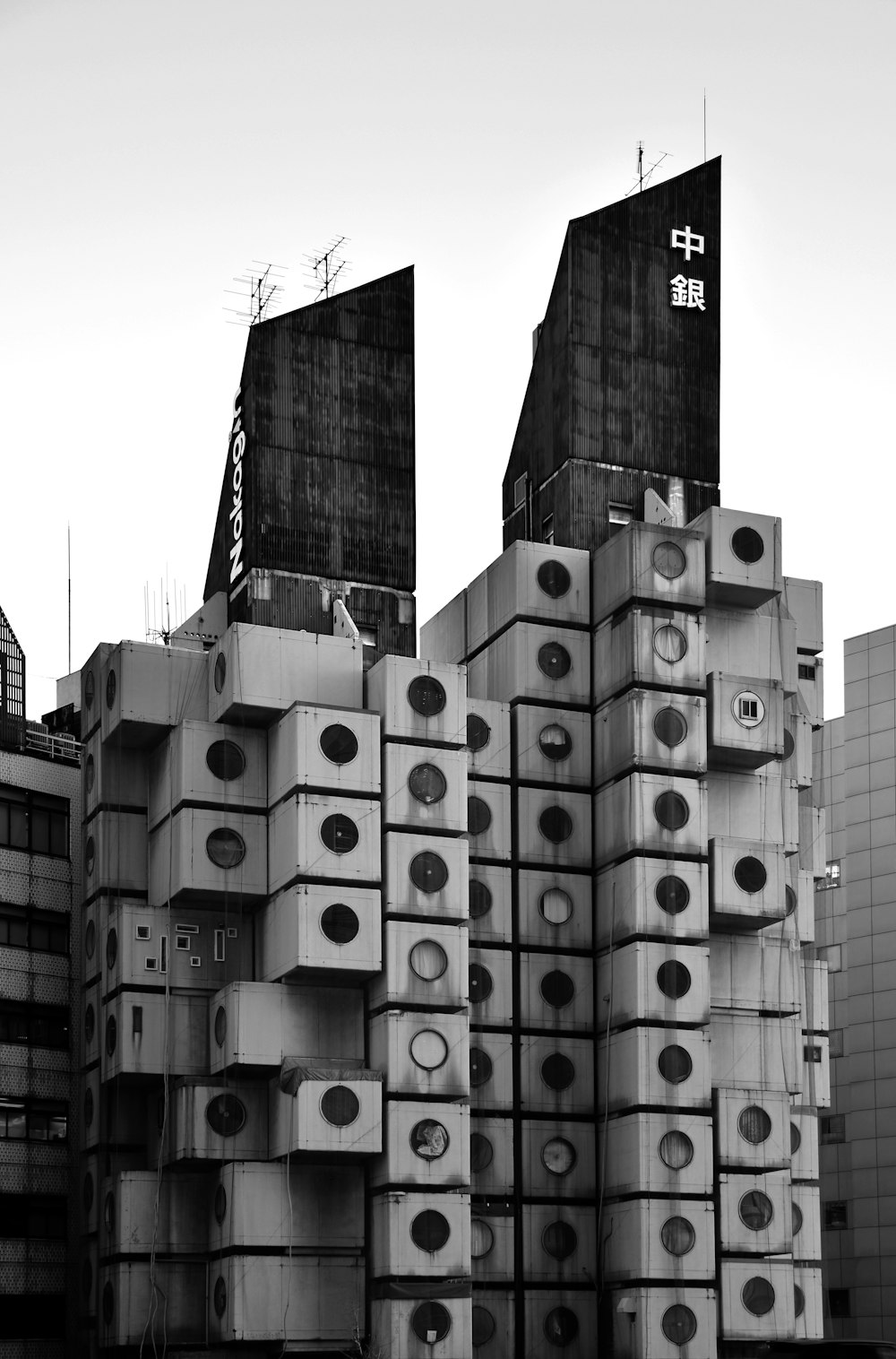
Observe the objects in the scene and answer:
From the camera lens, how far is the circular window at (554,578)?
276 feet

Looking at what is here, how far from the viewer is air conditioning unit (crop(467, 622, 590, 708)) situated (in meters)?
83.2

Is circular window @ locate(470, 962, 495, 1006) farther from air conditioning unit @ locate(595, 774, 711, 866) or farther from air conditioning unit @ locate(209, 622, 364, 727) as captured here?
air conditioning unit @ locate(209, 622, 364, 727)

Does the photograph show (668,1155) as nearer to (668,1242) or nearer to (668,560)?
(668,1242)

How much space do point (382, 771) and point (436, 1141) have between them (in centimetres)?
1348

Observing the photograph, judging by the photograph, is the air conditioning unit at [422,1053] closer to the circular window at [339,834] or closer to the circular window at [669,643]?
Result: the circular window at [339,834]

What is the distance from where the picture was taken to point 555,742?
83.2m

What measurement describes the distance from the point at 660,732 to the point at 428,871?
11.1 meters

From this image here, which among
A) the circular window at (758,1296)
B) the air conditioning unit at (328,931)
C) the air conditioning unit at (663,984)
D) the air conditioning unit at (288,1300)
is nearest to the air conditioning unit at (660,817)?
the air conditioning unit at (663,984)

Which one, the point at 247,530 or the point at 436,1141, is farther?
the point at 247,530

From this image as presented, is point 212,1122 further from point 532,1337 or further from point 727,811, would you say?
point 727,811

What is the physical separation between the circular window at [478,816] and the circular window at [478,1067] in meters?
8.55

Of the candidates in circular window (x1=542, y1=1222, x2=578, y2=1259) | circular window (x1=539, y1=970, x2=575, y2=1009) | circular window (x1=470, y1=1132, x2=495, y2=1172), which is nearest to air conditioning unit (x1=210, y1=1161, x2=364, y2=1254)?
circular window (x1=470, y1=1132, x2=495, y2=1172)

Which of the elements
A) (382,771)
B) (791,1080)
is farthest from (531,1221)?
(382,771)

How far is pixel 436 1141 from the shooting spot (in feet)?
241
